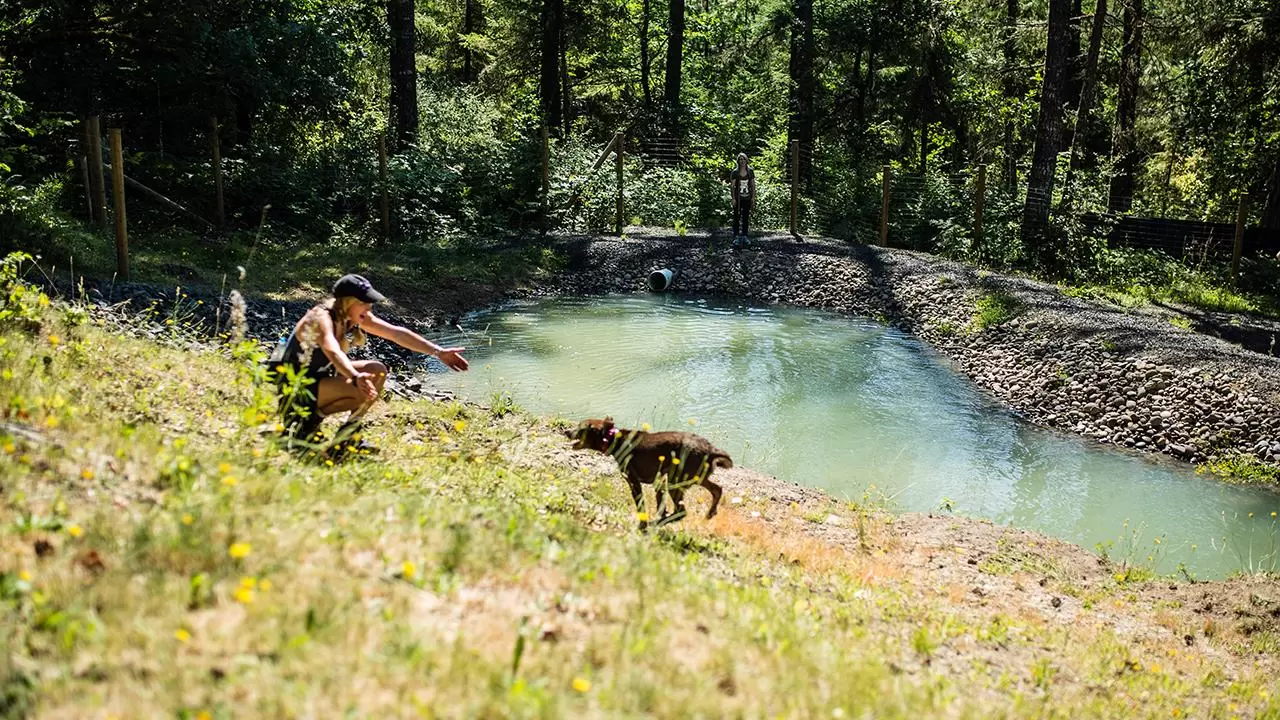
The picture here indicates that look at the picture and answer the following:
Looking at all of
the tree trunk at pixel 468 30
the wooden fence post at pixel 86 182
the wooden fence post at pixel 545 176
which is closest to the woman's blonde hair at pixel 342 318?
the wooden fence post at pixel 86 182

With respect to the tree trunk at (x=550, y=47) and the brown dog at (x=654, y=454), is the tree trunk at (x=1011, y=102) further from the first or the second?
the brown dog at (x=654, y=454)

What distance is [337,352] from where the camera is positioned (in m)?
5.50

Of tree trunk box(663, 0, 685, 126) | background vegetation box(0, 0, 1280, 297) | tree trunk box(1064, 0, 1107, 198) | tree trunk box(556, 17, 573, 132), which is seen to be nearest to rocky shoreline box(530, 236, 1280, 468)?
background vegetation box(0, 0, 1280, 297)

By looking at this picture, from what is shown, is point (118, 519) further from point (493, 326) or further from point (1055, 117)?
point (1055, 117)

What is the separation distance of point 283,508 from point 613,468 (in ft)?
15.4

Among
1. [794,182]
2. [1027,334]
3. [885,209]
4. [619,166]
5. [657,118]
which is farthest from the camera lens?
[657,118]

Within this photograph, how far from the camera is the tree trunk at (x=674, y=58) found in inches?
1102

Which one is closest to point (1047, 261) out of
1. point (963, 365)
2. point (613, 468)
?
point (963, 365)

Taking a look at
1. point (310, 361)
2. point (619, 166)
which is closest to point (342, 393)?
point (310, 361)

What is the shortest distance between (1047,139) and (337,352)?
17.5m

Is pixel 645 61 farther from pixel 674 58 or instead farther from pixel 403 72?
pixel 403 72

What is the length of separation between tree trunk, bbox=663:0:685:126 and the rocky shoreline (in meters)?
9.09

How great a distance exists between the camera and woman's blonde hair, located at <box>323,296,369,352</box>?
19.9 feet

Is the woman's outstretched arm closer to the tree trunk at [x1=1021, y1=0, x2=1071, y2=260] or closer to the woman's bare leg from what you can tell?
the woman's bare leg
